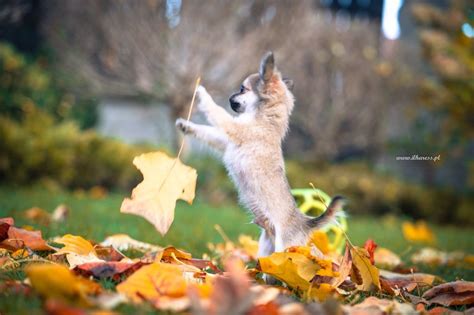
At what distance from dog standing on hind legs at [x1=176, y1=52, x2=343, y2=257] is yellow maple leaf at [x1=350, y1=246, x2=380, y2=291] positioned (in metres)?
0.40

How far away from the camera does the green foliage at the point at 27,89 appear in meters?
7.08

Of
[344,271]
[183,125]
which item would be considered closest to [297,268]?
[344,271]

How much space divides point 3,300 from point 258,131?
1.50m

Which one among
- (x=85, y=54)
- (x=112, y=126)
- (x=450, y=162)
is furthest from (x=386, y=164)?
(x=85, y=54)

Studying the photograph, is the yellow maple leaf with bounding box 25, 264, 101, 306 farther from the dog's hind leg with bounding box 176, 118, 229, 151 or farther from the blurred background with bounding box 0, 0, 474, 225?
the blurred background with bounding box 0, 0, 474, 225

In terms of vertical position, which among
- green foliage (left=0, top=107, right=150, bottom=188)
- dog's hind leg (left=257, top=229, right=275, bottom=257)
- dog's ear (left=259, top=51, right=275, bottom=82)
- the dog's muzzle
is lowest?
dog's hind leg (left=257, top=229, right=275, bottom=257)

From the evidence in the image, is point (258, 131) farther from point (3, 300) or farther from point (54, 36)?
point (54, 36)

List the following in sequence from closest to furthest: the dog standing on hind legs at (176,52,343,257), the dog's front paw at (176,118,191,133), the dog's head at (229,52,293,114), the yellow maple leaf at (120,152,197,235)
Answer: the yellow maple leaf at (120,152,197,235), the dog standing on hind legs at (176,52,343,257), the dog's front paw at (176,118,191,133), the dog's head at (229,52,293,114)

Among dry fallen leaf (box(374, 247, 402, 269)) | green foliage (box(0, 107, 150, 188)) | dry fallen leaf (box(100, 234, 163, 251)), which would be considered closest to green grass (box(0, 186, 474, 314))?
dry fallen leaf (box(374, 247, 402, 269))

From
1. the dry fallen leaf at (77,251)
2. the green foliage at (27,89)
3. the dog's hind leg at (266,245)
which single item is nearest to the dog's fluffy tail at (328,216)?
the dog's hind leg at (266,245)

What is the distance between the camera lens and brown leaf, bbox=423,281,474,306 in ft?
7.00

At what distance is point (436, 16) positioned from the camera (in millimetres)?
10016

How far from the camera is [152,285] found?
1.70m

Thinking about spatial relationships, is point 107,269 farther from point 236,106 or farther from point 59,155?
point 59,155
